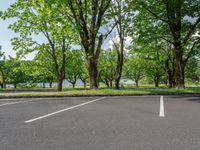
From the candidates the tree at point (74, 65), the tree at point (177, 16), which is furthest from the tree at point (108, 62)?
the tree at point (177, 16)

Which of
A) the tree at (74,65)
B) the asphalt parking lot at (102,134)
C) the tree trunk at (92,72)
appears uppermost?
the tree at (74,65)

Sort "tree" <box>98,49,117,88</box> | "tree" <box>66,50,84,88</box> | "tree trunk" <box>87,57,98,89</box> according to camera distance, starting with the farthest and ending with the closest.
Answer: "tree" <box>98,49,117,88</box>, "tree" <box>66,50,84,88</box>, "tree trunk" <box>87,57,98,89</box>

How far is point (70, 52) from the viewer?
1293 inches

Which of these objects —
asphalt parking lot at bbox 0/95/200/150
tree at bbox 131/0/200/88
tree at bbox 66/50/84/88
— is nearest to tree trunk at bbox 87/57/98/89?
tree at bbox 131/0/200/88

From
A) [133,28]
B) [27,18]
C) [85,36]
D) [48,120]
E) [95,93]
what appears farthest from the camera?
[27,18]

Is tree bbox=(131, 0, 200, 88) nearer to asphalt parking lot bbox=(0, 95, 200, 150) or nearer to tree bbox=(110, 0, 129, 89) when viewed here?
tree bbox=(110, 0, 129, 89)

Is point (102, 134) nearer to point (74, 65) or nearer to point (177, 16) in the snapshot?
point (177, 16)

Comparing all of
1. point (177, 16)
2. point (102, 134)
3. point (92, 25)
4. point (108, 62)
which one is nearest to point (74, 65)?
point (108, 62)

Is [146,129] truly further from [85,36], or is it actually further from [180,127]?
[85,36]

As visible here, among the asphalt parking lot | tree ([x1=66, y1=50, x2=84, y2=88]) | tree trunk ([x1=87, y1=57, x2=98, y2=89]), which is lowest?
the asphalt parking lot

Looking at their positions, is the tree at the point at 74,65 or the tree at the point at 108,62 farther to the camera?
the tree at the point at 108,62

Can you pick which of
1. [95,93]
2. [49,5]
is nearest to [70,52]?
[49,5]

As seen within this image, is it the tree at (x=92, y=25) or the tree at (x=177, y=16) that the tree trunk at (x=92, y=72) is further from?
the tree at (x=177, y=16)

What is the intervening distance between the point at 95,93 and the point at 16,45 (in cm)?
1731
